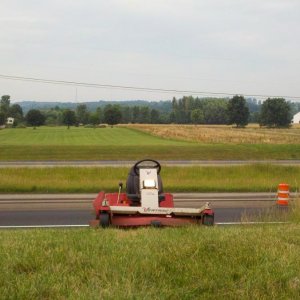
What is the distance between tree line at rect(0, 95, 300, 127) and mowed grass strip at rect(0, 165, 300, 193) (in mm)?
83835

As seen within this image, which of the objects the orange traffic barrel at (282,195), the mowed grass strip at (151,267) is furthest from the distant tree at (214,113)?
the mowed grass strip at (151,267)

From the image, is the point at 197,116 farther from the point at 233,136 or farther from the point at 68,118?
the point at 233,136

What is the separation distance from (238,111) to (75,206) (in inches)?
3969

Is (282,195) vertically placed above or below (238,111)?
below

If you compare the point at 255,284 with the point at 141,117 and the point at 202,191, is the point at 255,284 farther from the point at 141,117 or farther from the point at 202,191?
the point at 141,117

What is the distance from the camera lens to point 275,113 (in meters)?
108

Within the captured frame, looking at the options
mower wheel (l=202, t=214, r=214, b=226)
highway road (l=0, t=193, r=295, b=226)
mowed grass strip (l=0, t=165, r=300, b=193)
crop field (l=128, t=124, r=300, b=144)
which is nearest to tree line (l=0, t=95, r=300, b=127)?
crop field (l=128, t=124, r=300, b=144)

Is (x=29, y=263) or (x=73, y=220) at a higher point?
(x=29, y=263)

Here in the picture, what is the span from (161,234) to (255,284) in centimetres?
251

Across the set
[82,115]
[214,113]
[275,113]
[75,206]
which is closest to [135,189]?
[75,206]

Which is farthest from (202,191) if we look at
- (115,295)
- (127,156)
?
(127,156)

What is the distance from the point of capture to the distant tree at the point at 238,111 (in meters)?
111

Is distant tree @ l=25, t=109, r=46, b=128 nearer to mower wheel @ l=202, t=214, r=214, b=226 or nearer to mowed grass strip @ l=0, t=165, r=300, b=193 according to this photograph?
mowed grass strip @ l=0, t=165, r=300, b=193

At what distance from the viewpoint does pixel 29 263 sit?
4.77 m
